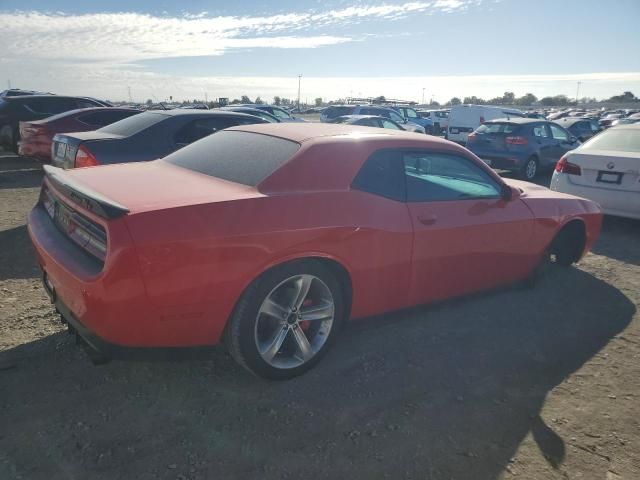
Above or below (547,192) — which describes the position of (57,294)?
below

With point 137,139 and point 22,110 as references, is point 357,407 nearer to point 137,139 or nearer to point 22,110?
point 137,139

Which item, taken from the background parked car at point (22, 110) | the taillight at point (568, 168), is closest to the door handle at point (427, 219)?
the taillight at point (568, 168)

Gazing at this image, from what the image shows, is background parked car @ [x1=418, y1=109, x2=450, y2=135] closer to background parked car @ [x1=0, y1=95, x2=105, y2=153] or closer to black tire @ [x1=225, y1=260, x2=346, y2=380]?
background parked car @ [x1=0, y1=95, x2=105, y2=153]

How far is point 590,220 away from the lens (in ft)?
15.7

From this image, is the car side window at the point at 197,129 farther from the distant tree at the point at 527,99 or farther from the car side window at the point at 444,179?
the distant tree at the point at 527,99

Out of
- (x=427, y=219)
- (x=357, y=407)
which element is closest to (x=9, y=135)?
(x=427, y=219)

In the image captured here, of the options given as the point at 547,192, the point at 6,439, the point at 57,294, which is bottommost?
the point at 6,439

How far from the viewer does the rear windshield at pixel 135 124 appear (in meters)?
6.10

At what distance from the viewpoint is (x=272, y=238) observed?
261 centimetres

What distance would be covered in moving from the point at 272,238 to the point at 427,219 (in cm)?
124

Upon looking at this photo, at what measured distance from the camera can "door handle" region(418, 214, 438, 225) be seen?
10.8ft

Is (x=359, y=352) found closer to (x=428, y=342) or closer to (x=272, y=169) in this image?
(x=428, y=342)

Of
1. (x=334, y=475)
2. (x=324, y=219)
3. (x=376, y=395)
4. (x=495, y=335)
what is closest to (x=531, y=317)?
(x=495, y=335)

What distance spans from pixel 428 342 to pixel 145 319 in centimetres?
203
